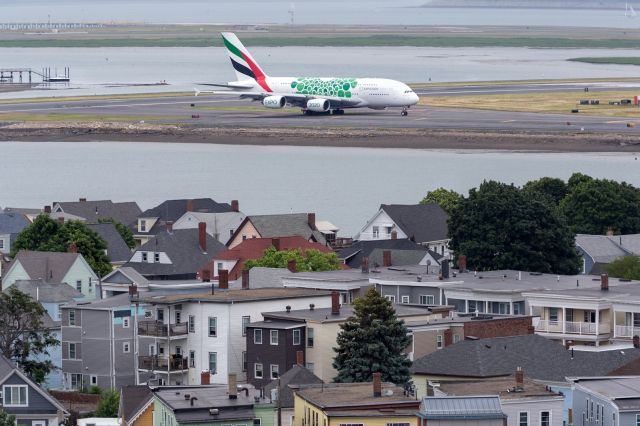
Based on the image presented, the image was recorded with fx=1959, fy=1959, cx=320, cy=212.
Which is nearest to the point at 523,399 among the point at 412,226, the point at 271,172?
the point at 412,226

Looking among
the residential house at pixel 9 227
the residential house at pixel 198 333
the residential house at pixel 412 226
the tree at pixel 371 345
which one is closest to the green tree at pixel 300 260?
the residential house at pixel 198 333

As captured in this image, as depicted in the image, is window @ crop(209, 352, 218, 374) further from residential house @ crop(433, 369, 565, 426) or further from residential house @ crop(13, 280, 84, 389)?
residential house @ crop(433, 369, 565, 426)

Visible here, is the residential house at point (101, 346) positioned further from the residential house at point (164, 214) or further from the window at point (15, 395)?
the residential house at point (164, 214)

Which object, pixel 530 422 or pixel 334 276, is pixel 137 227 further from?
pixel 530 422

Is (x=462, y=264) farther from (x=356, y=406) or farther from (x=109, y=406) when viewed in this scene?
(x=356, y=406)

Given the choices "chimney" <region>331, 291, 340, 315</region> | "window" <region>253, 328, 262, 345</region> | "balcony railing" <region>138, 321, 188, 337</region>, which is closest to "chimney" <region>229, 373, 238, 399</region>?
"window" <region>253, 328, 262, 345</region>

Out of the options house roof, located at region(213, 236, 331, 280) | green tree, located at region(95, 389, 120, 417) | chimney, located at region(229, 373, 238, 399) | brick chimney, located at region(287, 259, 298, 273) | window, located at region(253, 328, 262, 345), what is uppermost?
house roof, located at region(213, 236, 331, 280)
